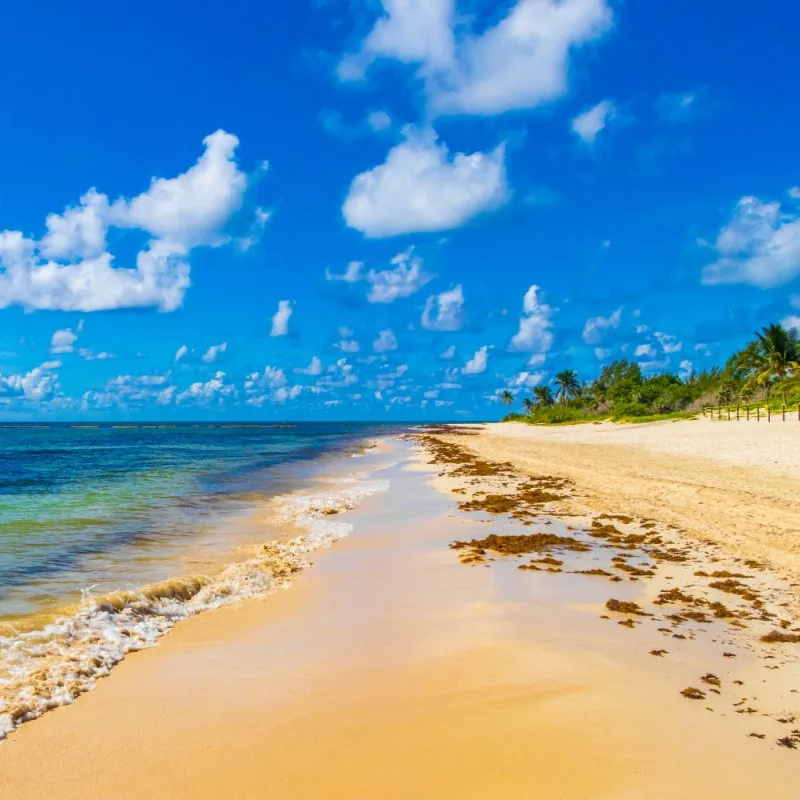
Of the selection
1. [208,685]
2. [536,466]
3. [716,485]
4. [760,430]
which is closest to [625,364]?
[760,430]

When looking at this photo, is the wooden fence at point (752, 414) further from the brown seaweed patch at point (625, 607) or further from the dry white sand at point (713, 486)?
the brown seaweed patch at point (625, 607)

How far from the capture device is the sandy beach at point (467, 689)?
162 inches

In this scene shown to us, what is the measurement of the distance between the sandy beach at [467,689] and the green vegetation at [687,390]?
159 ft

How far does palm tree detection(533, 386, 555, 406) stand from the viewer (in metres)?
140

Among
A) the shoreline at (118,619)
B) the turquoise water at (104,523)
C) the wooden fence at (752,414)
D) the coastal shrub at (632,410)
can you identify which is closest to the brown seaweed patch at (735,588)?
the shoreline at (118,619)

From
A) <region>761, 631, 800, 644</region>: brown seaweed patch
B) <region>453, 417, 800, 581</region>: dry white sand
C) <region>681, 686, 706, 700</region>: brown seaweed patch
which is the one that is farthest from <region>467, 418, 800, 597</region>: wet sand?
<region>681, 686, 706, 700</region>: brown seaweed patch

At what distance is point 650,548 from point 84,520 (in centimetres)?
1499

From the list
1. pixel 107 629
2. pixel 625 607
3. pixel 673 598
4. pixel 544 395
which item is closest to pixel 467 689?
pixel 625 607

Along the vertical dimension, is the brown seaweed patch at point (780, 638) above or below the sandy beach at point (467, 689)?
above

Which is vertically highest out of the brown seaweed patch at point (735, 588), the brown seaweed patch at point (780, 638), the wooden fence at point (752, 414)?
the wooden fence at point (752, 414)

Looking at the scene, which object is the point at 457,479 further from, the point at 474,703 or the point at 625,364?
the point at 625,364

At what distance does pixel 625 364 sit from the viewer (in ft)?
391

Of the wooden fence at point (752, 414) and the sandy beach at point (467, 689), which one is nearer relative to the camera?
the sandy beach at point (467, 689)

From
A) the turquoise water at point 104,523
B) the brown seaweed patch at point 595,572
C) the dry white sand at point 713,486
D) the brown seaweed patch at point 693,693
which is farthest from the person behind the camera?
the dry white sand at point 713,486
